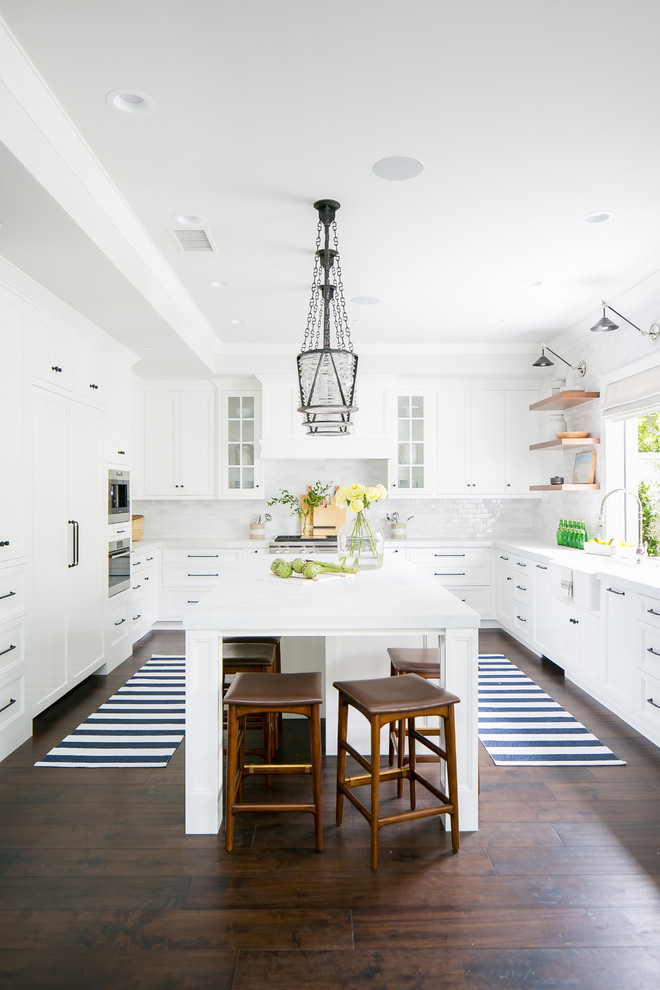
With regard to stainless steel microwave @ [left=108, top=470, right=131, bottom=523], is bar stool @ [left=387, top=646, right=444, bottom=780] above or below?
below

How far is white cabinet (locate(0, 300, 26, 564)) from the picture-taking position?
3.26m

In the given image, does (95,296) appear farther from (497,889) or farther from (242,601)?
(497,889)

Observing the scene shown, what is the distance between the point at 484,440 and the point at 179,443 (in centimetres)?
314

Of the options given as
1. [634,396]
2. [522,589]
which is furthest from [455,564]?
[634,396]

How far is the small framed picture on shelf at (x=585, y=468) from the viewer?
5.29 m

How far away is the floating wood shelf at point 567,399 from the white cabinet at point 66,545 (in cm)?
369

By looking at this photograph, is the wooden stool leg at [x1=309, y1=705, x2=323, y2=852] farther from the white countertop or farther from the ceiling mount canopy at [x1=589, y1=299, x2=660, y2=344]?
the ceiling mount canopy at [x1=589, y1=299, x2=660, y2=344]

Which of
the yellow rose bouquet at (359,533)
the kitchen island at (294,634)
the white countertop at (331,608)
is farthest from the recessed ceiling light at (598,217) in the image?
the kitchen island at (294,634)

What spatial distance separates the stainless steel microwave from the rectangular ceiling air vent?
6.29 ft

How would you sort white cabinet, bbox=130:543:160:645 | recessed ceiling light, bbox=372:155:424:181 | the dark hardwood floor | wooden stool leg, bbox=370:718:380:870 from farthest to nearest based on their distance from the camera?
white cabinet, bbox=130:543:160:645, recessed ceiling light, bbox=372:155:424:181, wooden stool leg, bbox=370:718:380:870, the dark hardwood floor

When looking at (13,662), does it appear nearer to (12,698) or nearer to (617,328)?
(12,698)

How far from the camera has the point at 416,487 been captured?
6.56 meters

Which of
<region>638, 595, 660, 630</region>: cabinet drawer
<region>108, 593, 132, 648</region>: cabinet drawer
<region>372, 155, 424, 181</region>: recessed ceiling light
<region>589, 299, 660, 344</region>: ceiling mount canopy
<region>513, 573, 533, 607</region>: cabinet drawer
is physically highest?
<region>372, 155, 424, 181</region>: recessed ceiling light

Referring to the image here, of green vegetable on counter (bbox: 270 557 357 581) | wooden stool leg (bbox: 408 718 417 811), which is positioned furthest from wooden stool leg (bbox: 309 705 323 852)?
green vegetable on counter (bbox: 270 557 357 581)
